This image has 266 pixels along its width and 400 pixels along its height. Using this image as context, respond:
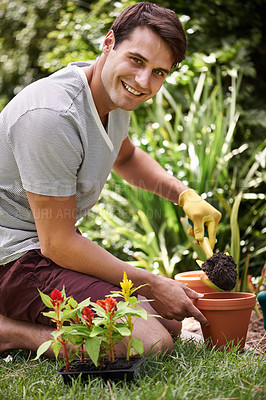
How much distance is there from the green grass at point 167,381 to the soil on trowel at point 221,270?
270mm

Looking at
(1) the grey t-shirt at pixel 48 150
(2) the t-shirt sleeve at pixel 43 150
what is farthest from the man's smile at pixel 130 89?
(2) the t-shirt sleeve at pixel 43 150

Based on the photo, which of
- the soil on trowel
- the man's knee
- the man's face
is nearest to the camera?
the man's knee

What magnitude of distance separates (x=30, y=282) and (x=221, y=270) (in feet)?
2.28

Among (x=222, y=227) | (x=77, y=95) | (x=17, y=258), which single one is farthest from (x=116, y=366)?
(x=222, y=227)

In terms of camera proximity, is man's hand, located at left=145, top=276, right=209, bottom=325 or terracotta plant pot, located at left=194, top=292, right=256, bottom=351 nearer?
man's hand, located at left=145, top=276, right=209, bottom=325

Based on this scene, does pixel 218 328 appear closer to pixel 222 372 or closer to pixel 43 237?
pixel 222 372

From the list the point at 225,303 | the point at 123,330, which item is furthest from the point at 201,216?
the point at 123,330

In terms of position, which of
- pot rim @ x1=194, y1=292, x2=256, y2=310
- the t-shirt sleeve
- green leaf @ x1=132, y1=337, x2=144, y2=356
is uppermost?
the t-shirt sleeve

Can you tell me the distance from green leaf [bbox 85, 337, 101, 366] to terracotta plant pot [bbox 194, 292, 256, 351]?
1.87 ft

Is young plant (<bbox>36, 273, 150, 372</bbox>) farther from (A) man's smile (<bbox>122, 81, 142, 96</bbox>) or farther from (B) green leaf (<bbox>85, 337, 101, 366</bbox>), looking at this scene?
(A) man's smile (<bbox>122, 81, 142, 96</bbox>)

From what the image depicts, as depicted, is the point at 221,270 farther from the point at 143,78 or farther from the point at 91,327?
the point at 143,78

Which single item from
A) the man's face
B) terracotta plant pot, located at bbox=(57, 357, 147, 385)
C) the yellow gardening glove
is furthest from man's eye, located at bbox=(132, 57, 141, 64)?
terracotta plant pot, located at bbox=(57, 357, 147, 385)

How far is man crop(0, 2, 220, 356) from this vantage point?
156 cm

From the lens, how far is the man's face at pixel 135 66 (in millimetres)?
1633
